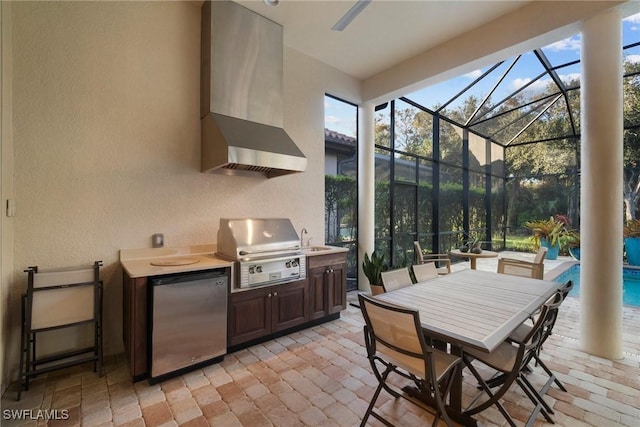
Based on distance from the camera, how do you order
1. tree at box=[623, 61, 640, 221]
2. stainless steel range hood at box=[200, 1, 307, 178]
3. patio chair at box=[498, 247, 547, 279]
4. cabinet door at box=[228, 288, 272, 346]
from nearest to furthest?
cabinet door at box=[228, 288, 272, 346] < stainless steel range hood at box=[200, 1, 307, 178] < patio chair at box=[498, 247, 547, 279] < tree at box=[623, 61, 640, 221]

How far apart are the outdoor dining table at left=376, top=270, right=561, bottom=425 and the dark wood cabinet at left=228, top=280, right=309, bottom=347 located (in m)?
1.27

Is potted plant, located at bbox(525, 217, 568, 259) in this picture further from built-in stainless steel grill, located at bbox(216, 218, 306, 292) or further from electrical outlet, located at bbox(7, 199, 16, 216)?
electrical outlet, located at bbox(7, 199, 16, 216)

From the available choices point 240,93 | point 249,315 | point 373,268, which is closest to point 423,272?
point 373,268

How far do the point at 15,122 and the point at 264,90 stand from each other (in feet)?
7.31

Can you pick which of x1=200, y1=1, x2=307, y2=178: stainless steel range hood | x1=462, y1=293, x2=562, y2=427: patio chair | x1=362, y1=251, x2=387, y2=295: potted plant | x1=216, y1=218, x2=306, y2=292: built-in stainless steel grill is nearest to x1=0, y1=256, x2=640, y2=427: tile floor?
x1=462, y1=293, x2=562, y2=427: patio chair

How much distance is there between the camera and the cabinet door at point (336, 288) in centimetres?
352

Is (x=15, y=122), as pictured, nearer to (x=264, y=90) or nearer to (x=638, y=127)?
(x=264, y=90)

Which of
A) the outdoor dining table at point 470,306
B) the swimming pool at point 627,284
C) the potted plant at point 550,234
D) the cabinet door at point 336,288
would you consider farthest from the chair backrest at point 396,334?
the potted plant at point 550,234

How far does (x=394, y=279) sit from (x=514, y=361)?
3.19ft

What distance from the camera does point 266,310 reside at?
2.94 metres

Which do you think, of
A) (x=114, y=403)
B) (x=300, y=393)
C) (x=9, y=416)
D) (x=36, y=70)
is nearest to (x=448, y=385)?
(x=300, y=393)

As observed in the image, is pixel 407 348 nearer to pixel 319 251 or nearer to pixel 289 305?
pixel 289 305

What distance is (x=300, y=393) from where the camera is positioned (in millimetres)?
2143

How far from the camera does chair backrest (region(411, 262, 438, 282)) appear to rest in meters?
2.77
